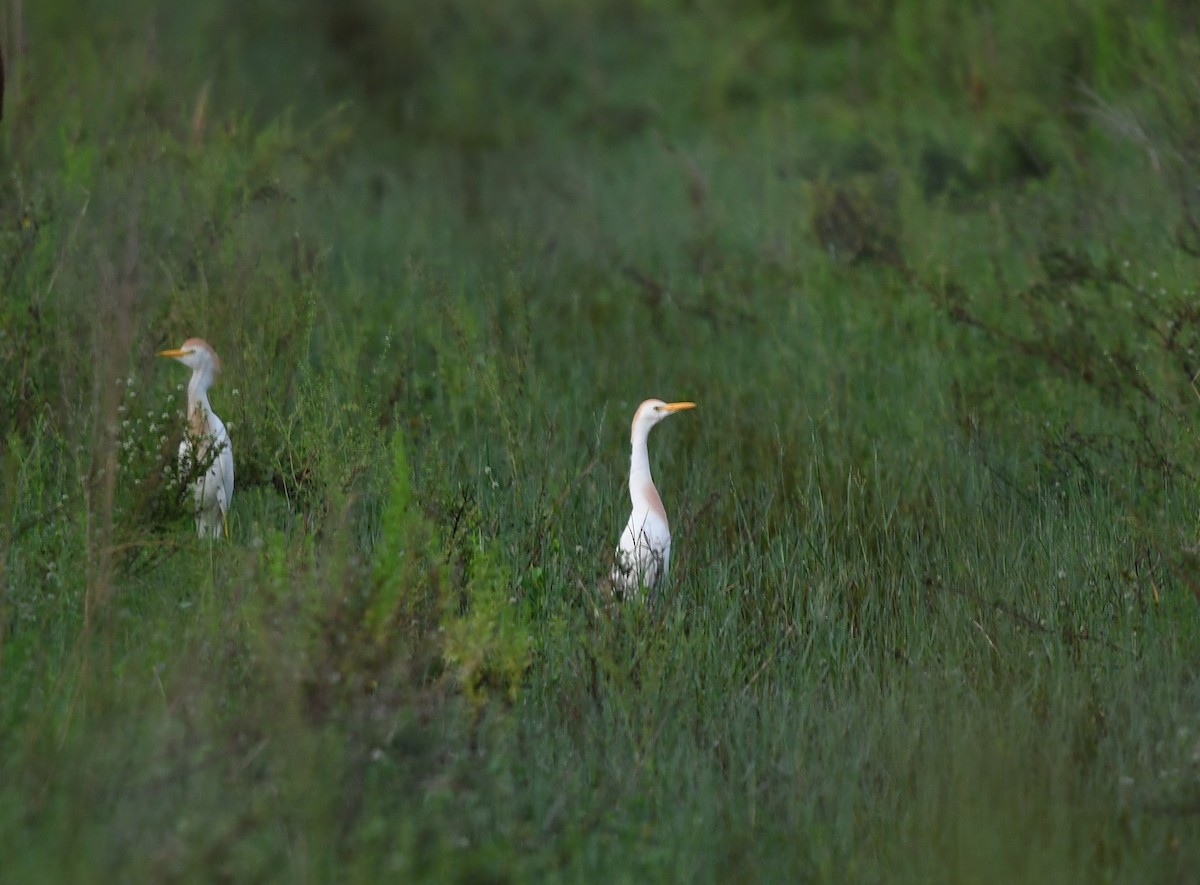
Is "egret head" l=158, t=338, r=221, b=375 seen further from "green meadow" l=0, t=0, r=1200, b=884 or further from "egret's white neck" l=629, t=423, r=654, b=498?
"egret's white neck" l=629, t=423, r=654, b=498

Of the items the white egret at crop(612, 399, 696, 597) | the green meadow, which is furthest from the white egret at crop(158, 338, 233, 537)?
the white egret at crop(612, 399, 696, 597)

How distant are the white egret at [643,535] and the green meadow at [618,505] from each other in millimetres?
117

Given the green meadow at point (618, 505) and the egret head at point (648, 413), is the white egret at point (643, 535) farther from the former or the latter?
the green meadow at point (618, 505)

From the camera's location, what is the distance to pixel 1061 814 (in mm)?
2971

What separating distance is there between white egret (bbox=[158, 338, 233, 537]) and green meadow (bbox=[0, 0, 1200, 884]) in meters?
0.10

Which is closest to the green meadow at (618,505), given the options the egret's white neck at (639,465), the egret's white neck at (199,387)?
the egret's white neck at (199,387)

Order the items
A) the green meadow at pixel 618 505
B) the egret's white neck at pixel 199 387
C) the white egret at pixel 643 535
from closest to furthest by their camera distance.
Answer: the green meadow at pixel 618 505 → the white egret at pixel 643 535 → the egret's white neck at pixel 199 387

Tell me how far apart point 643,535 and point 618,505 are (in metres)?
0.71

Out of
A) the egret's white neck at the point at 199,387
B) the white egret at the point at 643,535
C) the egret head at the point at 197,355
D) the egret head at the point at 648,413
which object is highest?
the egret head at the point at 197,355

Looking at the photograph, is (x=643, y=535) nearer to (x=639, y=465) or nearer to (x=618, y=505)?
(x=639, y=465)

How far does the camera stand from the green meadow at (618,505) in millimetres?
2967

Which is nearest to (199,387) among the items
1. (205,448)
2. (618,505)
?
(205,448)

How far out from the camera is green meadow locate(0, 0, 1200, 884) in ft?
9.73

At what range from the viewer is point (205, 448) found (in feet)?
14.4
